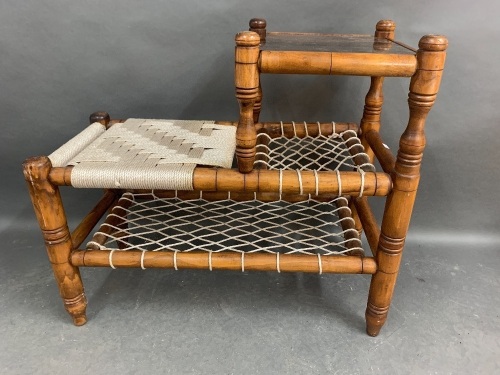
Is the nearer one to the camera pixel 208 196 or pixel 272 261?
pixel 272 261

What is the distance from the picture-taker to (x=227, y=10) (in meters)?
1.24

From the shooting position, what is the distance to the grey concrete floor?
1.00m

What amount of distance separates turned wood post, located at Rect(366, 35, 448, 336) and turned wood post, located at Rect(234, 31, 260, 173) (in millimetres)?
287

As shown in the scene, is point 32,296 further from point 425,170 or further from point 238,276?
point 425,170

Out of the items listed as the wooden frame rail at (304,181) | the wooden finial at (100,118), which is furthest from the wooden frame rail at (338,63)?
the wooden finial at (100,118)

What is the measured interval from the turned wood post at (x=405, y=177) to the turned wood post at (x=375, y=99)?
341 millimetres

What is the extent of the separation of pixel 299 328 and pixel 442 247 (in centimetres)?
61

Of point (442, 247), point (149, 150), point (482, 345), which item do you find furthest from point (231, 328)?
point (442, 247)

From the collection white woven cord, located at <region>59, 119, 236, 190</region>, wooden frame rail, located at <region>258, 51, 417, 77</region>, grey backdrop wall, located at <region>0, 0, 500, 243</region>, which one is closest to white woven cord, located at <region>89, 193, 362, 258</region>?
white woven cord, located at <region>59, 119, 236, 190</region>

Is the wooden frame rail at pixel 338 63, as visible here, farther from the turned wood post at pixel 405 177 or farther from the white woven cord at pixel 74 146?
the white woven cord at pixel 74 146

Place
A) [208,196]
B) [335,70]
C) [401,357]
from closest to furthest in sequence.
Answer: [335,70] → [401,357] → [208,196]

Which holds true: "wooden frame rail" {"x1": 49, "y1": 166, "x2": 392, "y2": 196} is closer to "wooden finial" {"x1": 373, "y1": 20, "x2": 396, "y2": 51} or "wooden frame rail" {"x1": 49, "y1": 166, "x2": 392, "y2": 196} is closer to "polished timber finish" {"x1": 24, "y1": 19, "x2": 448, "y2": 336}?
"polished timber finish" {"x1": 24, "y1": 19, "x2": 448, "y2": 336}

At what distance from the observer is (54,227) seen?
95cm

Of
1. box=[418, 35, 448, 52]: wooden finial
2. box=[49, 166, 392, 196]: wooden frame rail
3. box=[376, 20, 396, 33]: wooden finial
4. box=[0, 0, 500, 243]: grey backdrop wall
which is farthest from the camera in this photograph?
box=[0, 0, 500, 243]: grey backdrop wall
